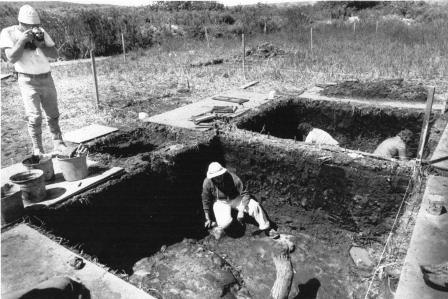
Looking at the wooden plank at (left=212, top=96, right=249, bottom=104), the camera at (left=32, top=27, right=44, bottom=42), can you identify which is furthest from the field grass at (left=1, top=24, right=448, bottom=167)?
the camera at (left=32, top=27, right=44, bottom=42)

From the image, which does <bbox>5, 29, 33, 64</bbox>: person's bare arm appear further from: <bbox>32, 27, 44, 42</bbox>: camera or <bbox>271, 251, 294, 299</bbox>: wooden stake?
<bbox>271, 251, 294, 299</bbox>: wooden stake

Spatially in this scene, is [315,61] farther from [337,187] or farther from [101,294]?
[101,294]

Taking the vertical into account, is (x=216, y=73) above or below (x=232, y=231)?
above

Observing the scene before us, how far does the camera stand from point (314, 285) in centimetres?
468

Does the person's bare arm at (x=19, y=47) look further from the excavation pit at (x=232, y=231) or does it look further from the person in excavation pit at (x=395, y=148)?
the person in excavation pit at (x=395, y=148)

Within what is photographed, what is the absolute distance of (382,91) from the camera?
7.86 m

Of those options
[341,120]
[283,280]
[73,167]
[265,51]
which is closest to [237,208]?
[283,280]

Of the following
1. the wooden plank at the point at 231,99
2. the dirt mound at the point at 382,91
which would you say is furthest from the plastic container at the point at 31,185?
the dirt mound at the point at 382,91

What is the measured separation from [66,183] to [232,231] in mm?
2751

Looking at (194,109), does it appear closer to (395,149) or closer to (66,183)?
(66,183)

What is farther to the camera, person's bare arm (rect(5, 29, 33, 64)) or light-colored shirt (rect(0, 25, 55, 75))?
light-colored shirt (rect(0, 25, 55, 75))

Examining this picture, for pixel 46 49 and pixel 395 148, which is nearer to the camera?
pixel 46 49

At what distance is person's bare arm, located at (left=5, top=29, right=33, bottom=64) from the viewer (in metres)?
4.41

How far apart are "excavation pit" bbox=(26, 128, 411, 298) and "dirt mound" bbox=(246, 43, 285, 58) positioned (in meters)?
Result: 9.31
